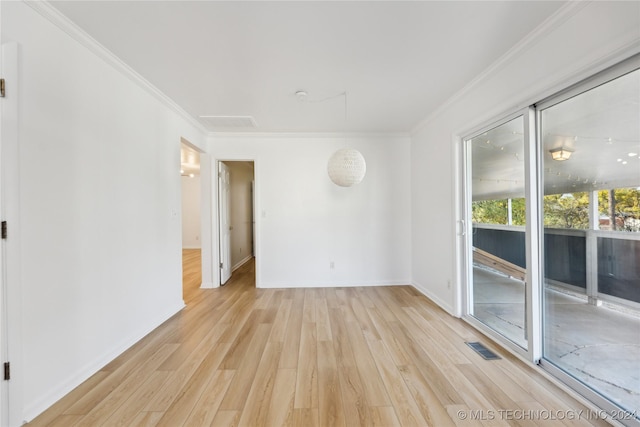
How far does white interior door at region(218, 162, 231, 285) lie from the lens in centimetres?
401

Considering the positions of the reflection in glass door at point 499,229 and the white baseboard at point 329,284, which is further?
the white baseboard at point 329,284

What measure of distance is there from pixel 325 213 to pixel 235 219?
7.20 feet

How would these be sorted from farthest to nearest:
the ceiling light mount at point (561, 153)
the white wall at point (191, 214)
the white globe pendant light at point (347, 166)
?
the white wall at point (191, 214), the white globe pendant light at point (347, 166), the ceiling light mount at point (561, 153)

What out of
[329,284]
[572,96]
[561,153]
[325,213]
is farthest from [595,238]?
[329,284]

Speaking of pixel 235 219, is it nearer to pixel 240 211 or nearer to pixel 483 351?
pixel 240 211

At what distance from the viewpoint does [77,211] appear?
173cm

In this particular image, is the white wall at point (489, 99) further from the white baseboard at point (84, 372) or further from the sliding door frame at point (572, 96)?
the white baseboard at point (84, 372)

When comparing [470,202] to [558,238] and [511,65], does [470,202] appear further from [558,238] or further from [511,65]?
[511,65]

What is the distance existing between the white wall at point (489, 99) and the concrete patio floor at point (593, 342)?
94 centimetres

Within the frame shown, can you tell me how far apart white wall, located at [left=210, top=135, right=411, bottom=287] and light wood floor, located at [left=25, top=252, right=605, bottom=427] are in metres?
1.19

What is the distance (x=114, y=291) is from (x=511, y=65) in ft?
12.5

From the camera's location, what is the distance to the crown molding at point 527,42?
149 centimetres

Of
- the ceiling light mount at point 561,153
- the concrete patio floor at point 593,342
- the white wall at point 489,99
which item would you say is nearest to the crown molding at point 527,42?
the white wall at point 489,99

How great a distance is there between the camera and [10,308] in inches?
52.1
